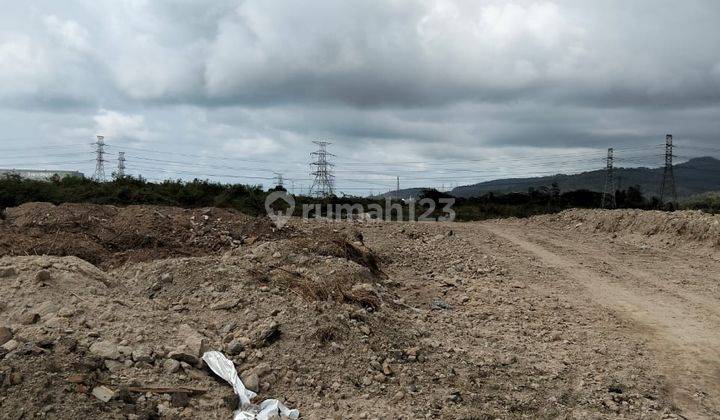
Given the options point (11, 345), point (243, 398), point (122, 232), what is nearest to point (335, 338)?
point (243, 398)

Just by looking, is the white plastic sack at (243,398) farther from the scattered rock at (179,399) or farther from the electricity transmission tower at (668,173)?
the electricity transmission tower at (668,173)

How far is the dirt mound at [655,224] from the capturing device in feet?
47.5

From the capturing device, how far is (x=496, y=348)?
21.7 ft

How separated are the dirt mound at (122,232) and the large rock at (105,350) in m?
4.65

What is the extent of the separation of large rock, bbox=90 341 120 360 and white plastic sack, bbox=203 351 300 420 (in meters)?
0.77

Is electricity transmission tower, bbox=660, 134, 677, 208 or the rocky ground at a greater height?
electricity transmission tower, bbox=660, 134, 677, 208

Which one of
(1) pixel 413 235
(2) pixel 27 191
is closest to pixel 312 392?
(1) pixel 413 235

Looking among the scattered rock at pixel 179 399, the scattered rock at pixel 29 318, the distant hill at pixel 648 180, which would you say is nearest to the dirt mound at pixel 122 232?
the scattered rock at pixel 29 318

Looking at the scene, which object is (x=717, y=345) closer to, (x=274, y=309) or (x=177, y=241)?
(x=274, y=309)

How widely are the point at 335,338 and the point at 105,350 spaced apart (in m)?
2.15

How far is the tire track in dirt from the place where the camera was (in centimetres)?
542

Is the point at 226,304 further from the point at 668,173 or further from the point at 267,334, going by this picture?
the point at 668,173

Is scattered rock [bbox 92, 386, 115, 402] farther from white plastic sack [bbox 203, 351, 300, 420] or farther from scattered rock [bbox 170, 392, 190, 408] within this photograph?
white plastic sack [bbox 203, 351, 300, 420]

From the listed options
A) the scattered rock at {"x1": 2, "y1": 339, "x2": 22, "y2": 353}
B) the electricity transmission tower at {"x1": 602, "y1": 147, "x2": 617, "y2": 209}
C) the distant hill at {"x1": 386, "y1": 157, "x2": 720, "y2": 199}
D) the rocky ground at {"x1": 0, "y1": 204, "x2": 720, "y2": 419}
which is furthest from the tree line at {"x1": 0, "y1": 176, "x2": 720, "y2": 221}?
the distant hill at {"x1": 386, "y1": 157, "x2": 720, "y2": 199}
